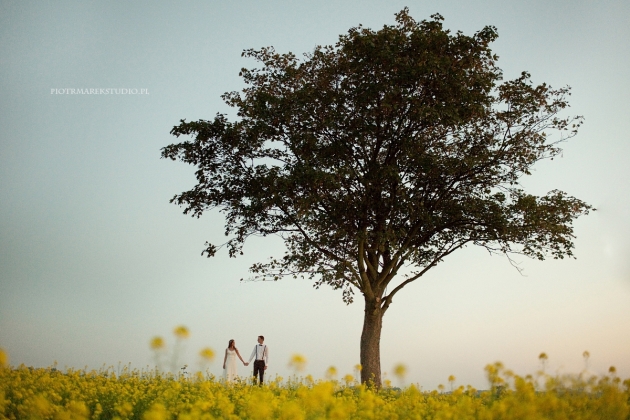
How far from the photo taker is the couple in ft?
62.3

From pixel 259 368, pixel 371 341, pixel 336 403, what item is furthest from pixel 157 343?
pixel 259 368

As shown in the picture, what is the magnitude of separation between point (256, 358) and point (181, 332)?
1272cm

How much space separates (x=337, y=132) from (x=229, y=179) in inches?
150

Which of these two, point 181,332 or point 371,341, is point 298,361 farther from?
point 371,341

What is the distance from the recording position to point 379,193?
18.3 metres

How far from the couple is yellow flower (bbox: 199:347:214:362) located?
440 inches

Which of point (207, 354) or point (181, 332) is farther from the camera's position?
point (207, 354)

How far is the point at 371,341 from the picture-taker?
18.5m

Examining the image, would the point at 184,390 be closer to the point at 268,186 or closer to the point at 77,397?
the point at 77,397

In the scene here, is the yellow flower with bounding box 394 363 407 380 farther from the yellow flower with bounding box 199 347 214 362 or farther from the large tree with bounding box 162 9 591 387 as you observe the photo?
the large tree with bounding box 162 9 591 387

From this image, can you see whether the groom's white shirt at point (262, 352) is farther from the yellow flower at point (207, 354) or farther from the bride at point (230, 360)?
the yellow flower at point (207, 354)

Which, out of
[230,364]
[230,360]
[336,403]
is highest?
[230,360]

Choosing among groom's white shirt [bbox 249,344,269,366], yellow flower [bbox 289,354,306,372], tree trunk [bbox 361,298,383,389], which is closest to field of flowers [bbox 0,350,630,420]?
yellow flower [bbox 289,354,306,372]

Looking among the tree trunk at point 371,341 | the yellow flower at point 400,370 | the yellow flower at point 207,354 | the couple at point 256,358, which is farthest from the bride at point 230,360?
the yellow flower at point 400,370
